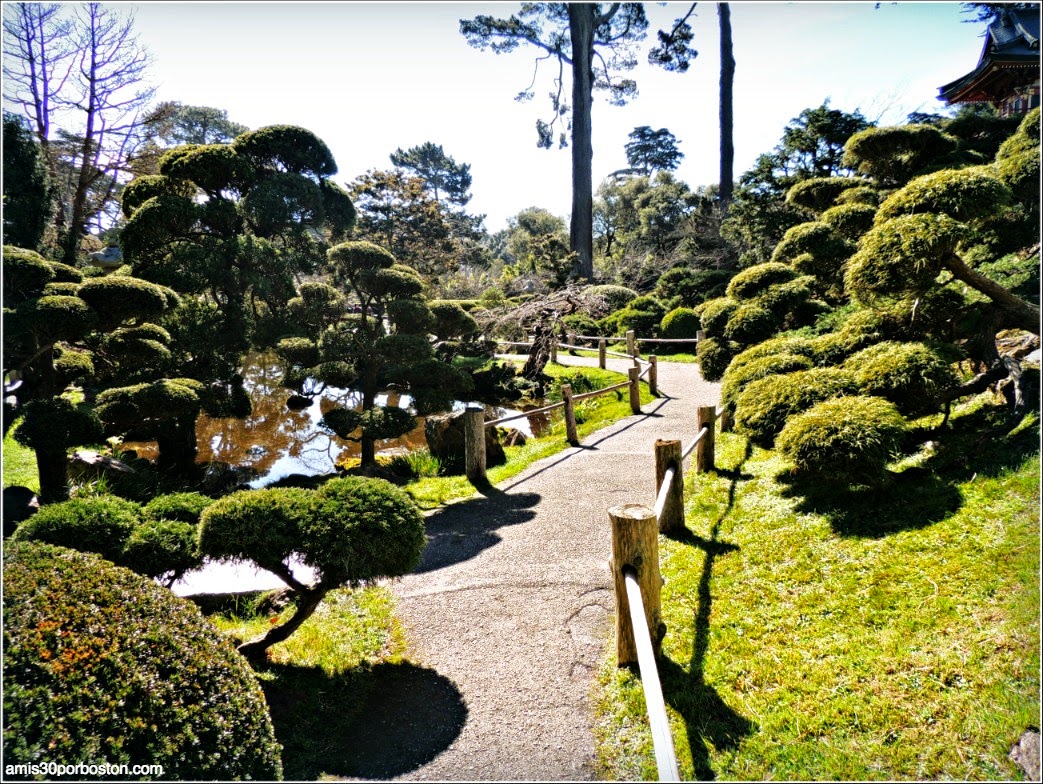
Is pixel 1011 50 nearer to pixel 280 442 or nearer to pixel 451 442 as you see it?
pixel 451 442

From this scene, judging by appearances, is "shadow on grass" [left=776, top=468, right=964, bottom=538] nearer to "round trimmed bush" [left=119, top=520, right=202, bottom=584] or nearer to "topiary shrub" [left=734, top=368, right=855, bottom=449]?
"topiary shrub" [left=734, top=368, right=855, bottom=449]

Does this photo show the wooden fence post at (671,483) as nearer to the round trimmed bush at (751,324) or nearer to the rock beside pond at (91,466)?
the round trimmed bush at (751,324)

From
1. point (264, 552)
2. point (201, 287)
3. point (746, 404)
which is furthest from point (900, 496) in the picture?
point (201, 287)

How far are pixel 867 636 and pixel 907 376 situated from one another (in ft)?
6.15

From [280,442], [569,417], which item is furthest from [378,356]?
[280,442]

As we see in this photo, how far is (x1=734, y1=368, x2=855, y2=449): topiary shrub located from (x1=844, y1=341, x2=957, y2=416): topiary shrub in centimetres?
19

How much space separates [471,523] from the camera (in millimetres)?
5023

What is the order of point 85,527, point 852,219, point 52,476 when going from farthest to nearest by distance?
point 852,219 → point 52,476 → point 85,527

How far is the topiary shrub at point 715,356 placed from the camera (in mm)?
6730

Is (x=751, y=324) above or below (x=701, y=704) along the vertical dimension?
above

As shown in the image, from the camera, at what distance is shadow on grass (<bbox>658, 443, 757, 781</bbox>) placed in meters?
2.00

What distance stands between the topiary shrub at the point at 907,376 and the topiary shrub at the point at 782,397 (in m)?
0.19

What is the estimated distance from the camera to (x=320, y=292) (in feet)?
30.7

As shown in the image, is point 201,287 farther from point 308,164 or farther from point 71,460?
point 308,164
